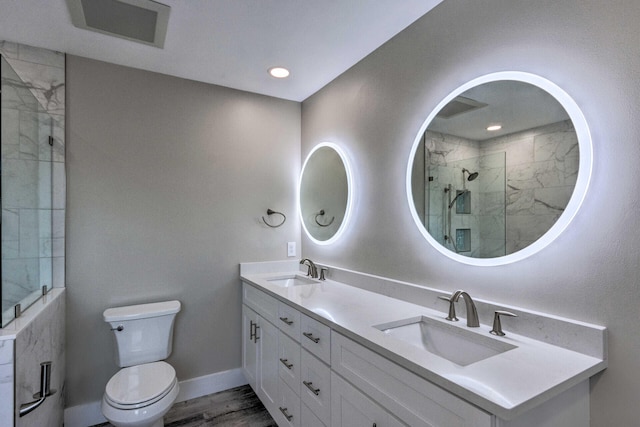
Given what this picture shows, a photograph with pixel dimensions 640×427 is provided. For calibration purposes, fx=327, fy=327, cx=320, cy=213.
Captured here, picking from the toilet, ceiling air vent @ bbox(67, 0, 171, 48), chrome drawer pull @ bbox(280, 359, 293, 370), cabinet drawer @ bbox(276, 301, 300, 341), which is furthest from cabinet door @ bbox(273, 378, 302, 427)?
ceiling air vent @ bbox(67, 0, 171, 48)

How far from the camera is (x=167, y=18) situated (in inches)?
66.9

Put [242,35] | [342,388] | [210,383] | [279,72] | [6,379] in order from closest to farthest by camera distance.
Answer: [6,379]
[342,388]
[242,35]
[279,72]
[210,383]

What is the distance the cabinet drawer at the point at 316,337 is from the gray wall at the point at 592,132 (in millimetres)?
584

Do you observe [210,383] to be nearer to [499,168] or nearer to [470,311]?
[470,311]

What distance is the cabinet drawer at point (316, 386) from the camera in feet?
4.60

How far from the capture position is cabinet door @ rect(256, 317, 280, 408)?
193 cm

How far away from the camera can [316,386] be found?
1484mm

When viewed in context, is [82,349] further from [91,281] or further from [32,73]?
[32,73]

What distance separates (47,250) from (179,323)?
93 cm

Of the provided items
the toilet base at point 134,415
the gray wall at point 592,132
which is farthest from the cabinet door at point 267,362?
the gray wall at point 592,132

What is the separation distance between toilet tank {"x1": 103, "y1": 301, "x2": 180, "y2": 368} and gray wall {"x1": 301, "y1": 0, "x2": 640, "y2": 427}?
1.49 metres

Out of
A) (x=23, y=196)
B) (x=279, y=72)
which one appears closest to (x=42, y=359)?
(x=23, y=196)

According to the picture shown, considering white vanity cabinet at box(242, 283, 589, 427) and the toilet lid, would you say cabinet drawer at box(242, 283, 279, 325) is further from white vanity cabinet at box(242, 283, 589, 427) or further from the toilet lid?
the toilet lid

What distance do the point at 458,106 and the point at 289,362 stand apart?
1537 mm
